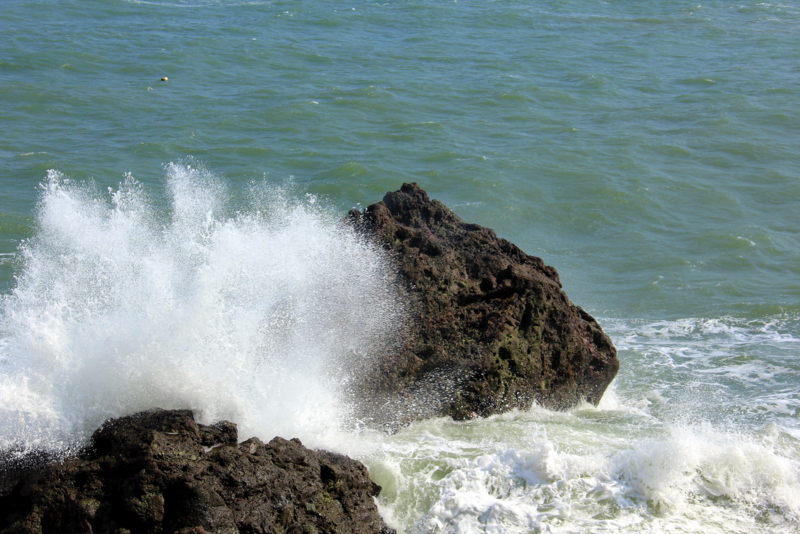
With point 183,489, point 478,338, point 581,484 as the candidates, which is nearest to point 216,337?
point 183,489

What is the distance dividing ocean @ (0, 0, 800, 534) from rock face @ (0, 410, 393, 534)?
40 centimetres

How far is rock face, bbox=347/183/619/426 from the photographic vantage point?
676cm

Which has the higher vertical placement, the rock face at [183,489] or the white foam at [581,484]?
the rock face at [183,489]

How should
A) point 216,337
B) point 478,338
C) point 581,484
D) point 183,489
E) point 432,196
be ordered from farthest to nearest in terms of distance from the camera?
1. point 432,196
2. point 478,338
3. point 216,337
4. point 581,484
5. point 183,489

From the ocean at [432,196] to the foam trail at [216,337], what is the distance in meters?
0.03

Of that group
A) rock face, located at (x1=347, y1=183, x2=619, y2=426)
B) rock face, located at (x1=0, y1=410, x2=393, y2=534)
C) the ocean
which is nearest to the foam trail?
the ocean

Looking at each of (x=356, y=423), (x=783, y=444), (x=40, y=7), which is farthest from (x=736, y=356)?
(x=40, y=7)

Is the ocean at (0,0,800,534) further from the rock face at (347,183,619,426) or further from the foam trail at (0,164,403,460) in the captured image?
the rock face at (347,183,619,426)

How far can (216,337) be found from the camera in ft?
21.9

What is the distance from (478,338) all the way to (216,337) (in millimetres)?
2403

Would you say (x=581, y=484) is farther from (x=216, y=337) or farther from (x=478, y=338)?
(x=216, y=337)

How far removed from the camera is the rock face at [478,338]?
266 inches

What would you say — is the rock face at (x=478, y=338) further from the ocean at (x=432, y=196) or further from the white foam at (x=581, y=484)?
the white foam at (x=581, y=484)

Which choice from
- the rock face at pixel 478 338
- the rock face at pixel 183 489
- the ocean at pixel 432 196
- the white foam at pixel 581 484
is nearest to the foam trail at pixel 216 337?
Result: the ocean at pixel 432 196
